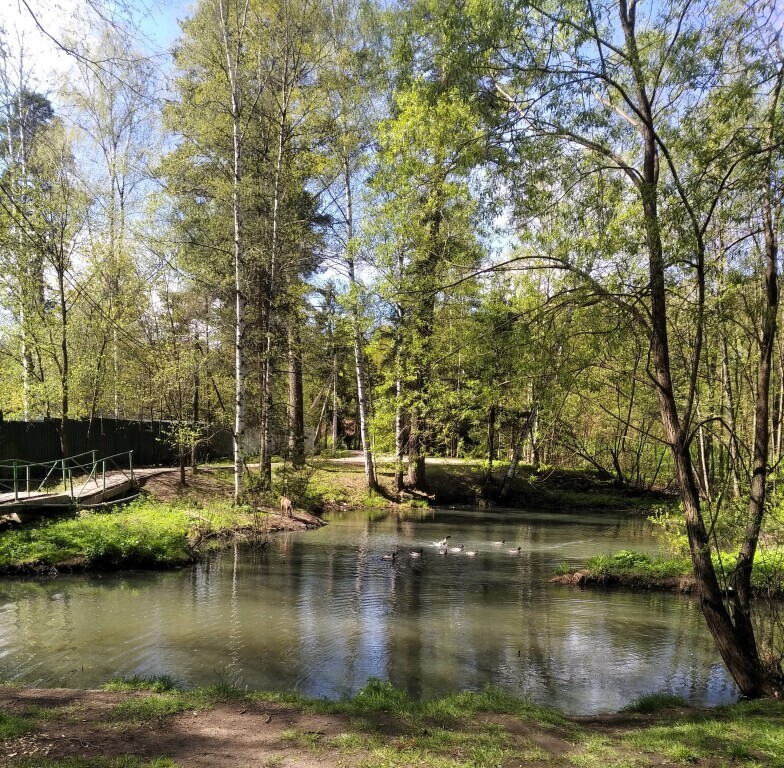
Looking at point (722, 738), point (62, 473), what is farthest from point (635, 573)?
point (62, 473)

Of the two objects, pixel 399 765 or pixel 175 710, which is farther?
pixel 175 710

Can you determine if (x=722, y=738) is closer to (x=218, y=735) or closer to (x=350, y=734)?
(x=350, y=734)

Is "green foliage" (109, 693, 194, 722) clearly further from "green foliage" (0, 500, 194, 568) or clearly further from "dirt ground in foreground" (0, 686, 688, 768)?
"green foliage" (0, 500, 194, 568)

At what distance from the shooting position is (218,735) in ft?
14.9

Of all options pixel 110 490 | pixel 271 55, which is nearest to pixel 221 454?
Answer: pixel 110 490

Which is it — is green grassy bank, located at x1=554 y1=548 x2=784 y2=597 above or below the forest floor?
below

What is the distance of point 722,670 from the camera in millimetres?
7840

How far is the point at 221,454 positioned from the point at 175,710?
93.2ft

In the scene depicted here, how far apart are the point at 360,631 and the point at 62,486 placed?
39.1ft

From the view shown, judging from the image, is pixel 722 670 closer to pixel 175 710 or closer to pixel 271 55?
pixel 175 710

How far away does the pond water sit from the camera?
6973 millimetres

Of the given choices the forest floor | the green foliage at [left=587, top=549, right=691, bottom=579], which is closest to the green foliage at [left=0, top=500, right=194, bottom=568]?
the forest floor

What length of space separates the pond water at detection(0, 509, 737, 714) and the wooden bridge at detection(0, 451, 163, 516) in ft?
9.09

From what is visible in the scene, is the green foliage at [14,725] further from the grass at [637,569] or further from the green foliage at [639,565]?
the green foliage at [639,565]
